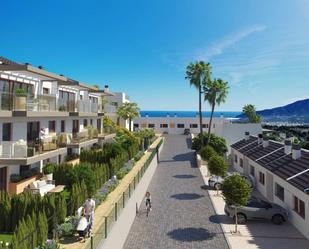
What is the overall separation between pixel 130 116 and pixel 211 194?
4552cm

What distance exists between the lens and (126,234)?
1897cm

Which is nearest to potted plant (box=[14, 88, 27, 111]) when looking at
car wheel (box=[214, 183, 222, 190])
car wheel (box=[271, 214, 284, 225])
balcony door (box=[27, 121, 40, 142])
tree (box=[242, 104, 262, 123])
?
balcony door (box=[27, 121, 40, 142])

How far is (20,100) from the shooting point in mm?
20984

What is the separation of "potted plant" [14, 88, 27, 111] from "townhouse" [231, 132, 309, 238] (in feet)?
60.6

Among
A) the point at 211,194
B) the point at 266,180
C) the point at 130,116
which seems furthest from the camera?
the point at 130,116

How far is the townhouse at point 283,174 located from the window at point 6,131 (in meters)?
19.4

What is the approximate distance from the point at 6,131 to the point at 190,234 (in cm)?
1418

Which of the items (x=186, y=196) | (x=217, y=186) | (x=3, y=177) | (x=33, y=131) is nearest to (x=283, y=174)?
(x=217, y=186)

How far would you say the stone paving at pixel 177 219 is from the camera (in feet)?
58.3

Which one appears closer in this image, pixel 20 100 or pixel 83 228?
pixel 83 228

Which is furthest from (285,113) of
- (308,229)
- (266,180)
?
(308,229)

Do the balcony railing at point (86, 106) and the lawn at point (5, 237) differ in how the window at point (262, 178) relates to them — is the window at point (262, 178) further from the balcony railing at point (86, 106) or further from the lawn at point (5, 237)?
the lawn at point (5, 237)

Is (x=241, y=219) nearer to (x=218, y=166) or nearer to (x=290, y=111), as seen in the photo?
(x=218, y=166)

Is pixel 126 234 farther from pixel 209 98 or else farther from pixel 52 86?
pixel 209 98
